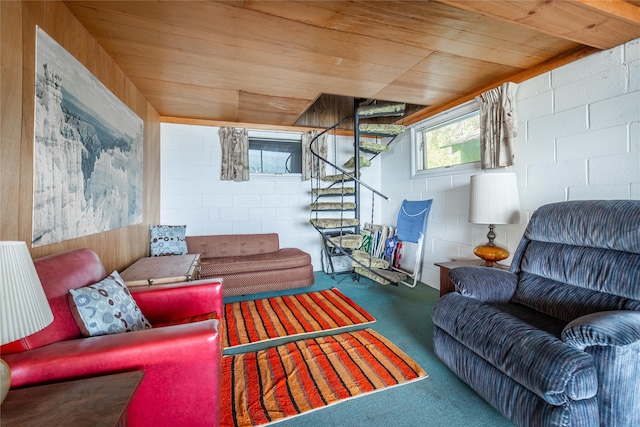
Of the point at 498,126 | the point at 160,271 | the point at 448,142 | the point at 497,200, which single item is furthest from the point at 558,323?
the point at 160,271

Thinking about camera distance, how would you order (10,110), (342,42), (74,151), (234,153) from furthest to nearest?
(234,153)
(342,42)
(74,151)
(10,110)

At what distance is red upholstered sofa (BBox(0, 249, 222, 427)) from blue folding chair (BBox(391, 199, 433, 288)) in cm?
298

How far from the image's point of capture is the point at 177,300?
70.0 inches

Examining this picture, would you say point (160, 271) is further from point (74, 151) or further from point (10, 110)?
point (10, 110)

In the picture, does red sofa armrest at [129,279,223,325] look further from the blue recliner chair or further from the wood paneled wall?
the blue recliner chair

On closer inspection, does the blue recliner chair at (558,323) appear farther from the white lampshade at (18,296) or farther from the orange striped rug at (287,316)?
the white lampshade at (18,296)

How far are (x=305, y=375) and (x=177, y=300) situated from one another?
0.95 meters

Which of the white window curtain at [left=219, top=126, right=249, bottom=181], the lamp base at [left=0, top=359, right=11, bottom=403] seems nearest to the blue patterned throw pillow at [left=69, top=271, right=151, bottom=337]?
the lamp base at [left=0, top=359, right=11, bottom=403]

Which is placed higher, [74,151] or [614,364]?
[74,151]

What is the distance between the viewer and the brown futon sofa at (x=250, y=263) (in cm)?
332

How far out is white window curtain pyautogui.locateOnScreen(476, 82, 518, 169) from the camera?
2578mm

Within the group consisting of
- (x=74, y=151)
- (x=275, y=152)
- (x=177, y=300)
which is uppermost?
(x=275, y=152)

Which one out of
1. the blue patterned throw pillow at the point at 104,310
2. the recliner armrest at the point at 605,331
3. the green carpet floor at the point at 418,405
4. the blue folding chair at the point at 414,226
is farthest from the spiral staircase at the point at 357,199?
the blue patterned throw pillow at the point at 104,310

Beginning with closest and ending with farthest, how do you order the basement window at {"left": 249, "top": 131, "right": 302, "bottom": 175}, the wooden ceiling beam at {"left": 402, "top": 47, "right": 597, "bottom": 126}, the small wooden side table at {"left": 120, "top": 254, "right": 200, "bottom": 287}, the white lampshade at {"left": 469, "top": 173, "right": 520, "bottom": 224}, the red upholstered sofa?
the red upholstered sofa, the small wooden side table at {"left": 120, "top": 254, "right": 200, "bottom": 287}, the wooden ceiling beam at {"left": 402, "top": 47, "right": 597, "bottom": 126}, the white lampshade at {"left": 469, "top": 173, "right": 520, "bottom": 224}, the basement window at {"left": 249, "top": 131, "right": 302, "bottom": 175}
